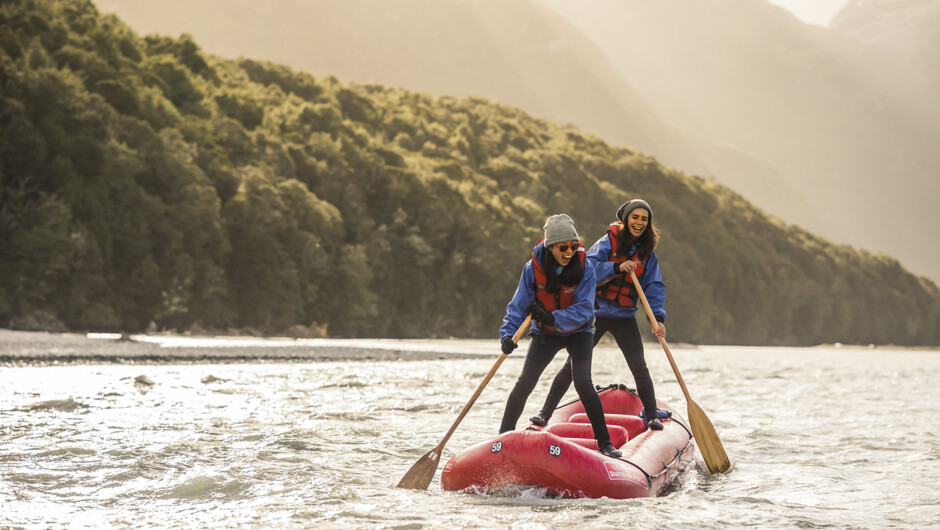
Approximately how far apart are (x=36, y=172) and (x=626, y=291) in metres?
37.2

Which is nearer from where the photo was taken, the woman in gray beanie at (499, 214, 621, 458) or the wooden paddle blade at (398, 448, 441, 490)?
the woman in gray beanie at (499, 214, 621, 458)

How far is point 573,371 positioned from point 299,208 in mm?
46474

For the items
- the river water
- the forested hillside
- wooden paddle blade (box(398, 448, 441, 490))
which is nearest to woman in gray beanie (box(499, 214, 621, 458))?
wooden paddle blade (box(398, 448, 441, 490))

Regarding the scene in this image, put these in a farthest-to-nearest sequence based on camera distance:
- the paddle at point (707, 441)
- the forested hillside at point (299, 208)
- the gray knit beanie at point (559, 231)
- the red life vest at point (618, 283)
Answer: the forested hillside at point (299, 208)
the paddle at point (707, 441)
the red life vest at point (618, 283)
the gray knit beanie at point (559, 231)

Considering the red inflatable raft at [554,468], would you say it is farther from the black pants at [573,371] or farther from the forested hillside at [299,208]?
the forested hillside at [299,208]

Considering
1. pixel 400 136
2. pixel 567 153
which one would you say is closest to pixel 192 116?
pixel 400 136

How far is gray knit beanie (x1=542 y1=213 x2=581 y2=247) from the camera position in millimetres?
7645

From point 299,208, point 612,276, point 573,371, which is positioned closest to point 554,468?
point 573,371

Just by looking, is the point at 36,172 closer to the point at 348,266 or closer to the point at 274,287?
the point at 274,287

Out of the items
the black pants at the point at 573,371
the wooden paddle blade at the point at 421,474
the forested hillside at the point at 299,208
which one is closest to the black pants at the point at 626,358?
the black pants at the point at 573,371

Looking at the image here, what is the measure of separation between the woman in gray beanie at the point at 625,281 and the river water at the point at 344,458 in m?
1.37

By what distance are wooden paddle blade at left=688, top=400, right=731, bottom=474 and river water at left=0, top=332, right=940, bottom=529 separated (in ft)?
0.68

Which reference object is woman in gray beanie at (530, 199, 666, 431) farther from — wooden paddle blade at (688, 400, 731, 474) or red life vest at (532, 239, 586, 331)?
red life vest at (532, 239, 586, 331)

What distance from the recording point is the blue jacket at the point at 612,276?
28.7ft
